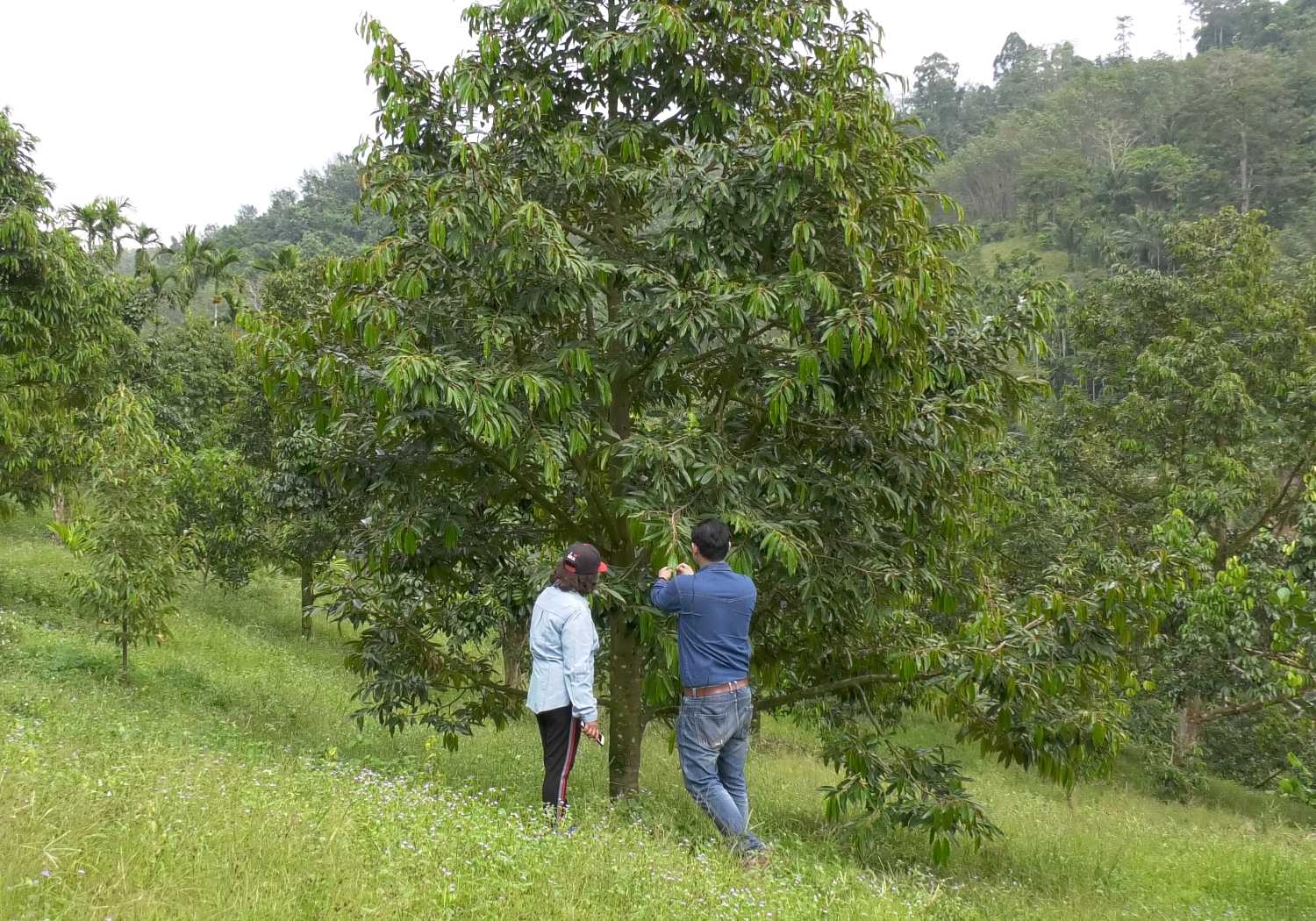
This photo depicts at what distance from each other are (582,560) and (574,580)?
0.13 meters

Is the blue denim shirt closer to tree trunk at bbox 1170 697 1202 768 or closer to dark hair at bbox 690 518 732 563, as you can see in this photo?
dark hair at bbox 690 518 732 563

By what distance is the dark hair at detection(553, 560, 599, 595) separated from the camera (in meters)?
5.69

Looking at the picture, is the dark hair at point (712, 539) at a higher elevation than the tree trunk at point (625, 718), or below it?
higher

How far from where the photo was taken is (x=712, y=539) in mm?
5645

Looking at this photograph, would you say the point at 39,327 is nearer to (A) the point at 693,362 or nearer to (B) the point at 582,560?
(A) the point at 693,362

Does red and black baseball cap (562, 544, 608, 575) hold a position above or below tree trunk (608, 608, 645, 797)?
above

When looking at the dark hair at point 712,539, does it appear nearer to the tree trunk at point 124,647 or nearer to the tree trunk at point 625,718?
the tree trunk at point 625,718

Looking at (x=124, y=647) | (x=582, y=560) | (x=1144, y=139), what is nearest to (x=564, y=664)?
(x=582, y=560)

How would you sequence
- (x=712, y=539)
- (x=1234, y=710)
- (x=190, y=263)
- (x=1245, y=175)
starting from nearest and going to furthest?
(x=712, y=539) → (x=1234, y=710) → (x=190, y=263) → (x=1245, y=175)

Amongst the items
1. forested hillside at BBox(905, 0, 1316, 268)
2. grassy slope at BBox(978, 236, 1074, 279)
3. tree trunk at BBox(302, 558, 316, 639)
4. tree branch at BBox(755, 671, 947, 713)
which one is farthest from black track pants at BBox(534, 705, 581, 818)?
grassy slope at BBox(978, 236, 1074, 279)

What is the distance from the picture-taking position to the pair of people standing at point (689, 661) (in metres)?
5.65

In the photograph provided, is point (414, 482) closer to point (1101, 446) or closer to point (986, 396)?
point (986, 396)

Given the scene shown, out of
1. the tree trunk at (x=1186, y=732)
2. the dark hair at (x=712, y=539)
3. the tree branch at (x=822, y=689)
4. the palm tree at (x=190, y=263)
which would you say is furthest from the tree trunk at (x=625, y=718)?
the palm tree at (x=190, y=263)

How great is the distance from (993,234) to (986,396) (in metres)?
88.2
